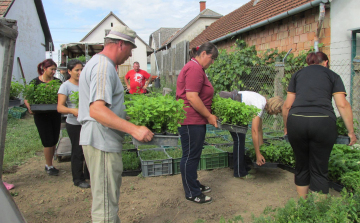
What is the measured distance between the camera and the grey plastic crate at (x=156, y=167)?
4.76 meters

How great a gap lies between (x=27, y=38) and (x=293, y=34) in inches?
557

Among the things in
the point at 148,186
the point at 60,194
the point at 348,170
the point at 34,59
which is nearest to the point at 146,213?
the point at 148,186

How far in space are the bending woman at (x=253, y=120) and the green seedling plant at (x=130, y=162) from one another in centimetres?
171

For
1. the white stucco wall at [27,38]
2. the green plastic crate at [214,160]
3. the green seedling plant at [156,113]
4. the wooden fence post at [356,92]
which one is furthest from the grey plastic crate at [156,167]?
the white stucco wall at [27,38]

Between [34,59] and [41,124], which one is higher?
[34,59]

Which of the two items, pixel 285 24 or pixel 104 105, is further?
pixel 285 24

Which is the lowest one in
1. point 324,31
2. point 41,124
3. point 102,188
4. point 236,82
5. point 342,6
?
point 102,188

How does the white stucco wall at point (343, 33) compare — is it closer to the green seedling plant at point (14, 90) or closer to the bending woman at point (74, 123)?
the bending woman at point (74, 123)

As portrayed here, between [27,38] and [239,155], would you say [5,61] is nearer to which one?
[239,155]

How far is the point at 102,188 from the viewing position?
7.20 feet

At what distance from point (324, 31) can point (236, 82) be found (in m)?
2.98

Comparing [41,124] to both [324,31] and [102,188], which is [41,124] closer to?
[102,188]

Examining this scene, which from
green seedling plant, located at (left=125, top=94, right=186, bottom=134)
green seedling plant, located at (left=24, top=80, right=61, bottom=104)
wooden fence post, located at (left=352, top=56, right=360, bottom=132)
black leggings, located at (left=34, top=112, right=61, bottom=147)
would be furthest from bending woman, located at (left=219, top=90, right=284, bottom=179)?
black leggings, located at (left=34, top=112, right=61, bottom=147)

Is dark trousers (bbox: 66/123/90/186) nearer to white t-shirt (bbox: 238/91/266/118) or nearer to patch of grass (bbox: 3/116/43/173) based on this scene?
patch of grass (bbox: 3/116/43/173)
